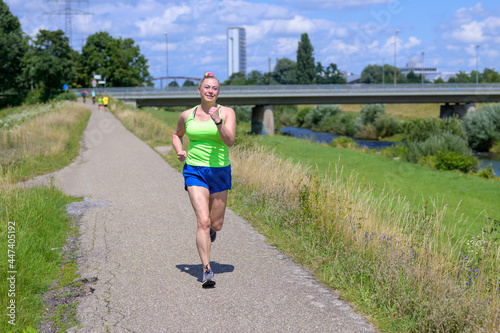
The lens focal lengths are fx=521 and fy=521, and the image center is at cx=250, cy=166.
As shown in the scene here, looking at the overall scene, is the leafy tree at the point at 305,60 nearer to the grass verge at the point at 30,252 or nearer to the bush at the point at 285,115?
the bush at the point at 285,115

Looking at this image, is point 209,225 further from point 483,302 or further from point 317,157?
point 317,157

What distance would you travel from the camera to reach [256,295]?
15.8ft

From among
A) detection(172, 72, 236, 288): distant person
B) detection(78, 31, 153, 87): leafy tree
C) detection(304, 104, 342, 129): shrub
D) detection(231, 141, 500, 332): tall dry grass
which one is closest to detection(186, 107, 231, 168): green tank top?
detection(172, 72, 236, 288): distant person

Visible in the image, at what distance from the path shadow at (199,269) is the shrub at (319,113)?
7370 centimetres

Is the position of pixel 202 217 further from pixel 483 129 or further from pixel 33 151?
pixel 483 129

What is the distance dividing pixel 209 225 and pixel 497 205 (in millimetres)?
14557

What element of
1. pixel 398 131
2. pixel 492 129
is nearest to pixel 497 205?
pixel 492 129

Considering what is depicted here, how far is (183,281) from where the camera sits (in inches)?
207

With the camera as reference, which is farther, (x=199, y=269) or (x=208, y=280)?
(x=199, y=269)

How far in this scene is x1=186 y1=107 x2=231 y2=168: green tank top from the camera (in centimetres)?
518

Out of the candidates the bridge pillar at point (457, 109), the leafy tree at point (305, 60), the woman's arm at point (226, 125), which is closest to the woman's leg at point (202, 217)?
the woman's arm at point (226, 125)

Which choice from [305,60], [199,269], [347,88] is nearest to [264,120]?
[347,88]

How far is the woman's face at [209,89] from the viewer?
16.9ft

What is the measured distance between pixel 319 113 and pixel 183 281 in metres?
75.1
